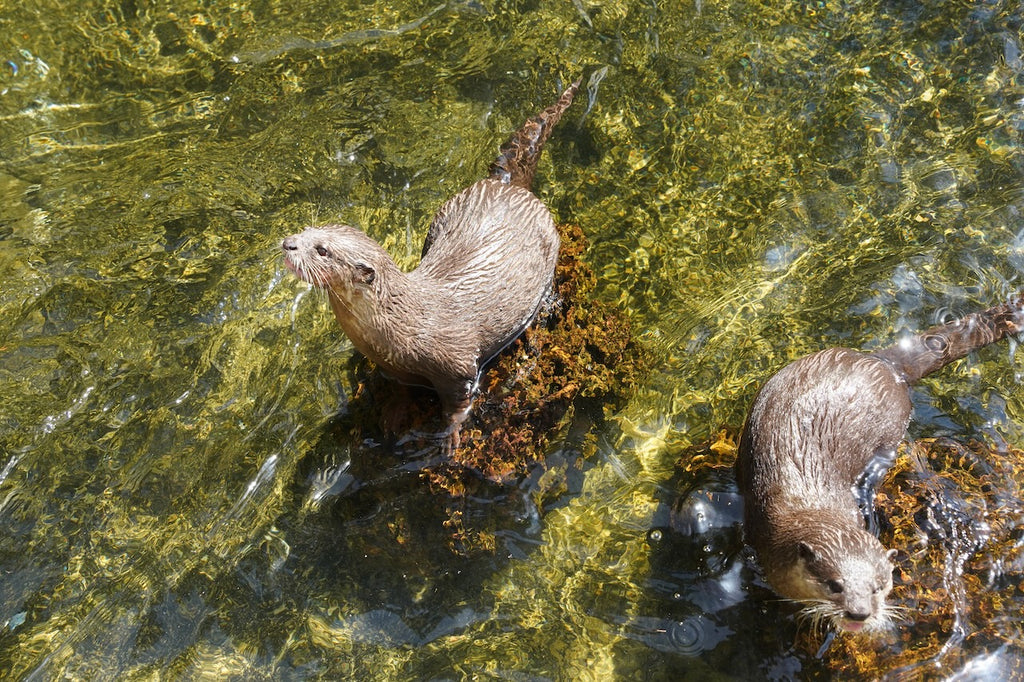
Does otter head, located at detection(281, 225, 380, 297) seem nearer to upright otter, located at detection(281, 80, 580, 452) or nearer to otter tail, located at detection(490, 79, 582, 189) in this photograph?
upright otter, located at detection(281, 80, 580, 452)

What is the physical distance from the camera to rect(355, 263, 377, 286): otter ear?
302 centimetres

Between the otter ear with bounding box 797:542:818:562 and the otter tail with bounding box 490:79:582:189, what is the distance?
199 cm

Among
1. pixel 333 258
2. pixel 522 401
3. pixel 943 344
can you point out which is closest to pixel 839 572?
pixel 943 344

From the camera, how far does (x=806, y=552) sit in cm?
279

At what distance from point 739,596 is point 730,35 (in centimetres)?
313

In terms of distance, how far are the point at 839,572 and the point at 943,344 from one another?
1.18 metres

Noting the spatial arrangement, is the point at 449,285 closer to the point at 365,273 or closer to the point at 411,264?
the point at 365,273

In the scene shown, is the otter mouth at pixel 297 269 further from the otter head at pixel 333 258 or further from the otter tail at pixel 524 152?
the otter tail at pixel 524 152

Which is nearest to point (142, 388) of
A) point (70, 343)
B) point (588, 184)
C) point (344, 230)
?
point (70, 343)

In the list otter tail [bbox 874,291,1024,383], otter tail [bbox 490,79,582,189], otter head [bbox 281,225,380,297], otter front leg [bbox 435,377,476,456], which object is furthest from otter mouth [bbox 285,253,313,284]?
otter tail [bbox 874,291,1024,383]

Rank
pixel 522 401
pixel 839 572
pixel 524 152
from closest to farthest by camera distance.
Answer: pixel 839 572, pixel 522 401, pixel 524 152

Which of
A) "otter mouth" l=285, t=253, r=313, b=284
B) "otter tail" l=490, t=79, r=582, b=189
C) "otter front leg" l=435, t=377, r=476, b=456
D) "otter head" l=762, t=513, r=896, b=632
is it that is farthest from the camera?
"otter tail" l=490, t=79, r=582, b=189

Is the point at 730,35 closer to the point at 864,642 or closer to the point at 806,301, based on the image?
the point at 806,301

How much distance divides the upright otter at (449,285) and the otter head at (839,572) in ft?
4.27
